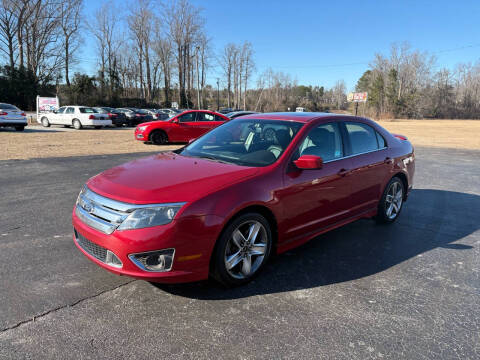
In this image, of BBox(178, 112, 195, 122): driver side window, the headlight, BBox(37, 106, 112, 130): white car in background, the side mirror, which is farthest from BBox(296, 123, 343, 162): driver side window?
BBox(37, 106, 112, 130): white car in background

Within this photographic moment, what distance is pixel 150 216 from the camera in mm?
2730

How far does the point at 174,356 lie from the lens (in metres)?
2.31

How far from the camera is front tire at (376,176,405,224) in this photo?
196 inches

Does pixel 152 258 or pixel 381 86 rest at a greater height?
pixel 381 86

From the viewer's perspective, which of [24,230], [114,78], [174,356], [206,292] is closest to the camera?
[174,356]

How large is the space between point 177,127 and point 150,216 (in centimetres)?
1340

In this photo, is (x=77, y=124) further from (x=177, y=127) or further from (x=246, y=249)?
(x=246, y=249)

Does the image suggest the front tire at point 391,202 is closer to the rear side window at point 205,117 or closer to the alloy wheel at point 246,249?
the alloy wheel at point 246,249

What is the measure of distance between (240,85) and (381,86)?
32207 mm

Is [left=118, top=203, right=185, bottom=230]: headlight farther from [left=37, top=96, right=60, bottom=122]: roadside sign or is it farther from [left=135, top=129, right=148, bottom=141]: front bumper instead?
[left=37, top=96, right=60, bottom=122]: roadside sign

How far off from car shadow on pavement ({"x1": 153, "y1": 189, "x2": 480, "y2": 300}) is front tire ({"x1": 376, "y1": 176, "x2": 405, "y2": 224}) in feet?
0.44

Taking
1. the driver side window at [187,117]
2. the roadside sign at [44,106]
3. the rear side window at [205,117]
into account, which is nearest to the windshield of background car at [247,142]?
the driver side window at [187,117]

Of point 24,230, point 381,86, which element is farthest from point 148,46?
point 24,230

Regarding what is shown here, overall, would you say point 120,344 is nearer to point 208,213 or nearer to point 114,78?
point 208,213
